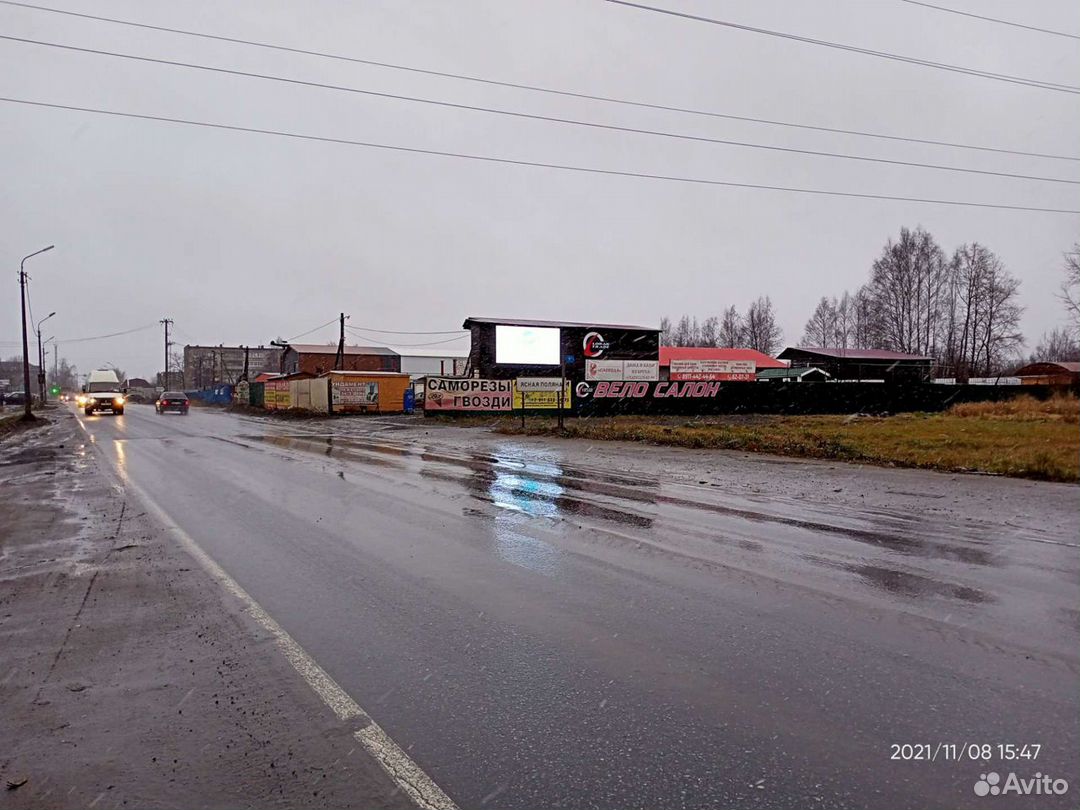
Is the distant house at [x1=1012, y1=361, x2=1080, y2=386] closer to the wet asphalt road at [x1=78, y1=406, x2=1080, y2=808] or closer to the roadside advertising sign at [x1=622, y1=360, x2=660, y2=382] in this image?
the roadside advertising sign at [x1=622, y1=360, x2=660, y2=382]

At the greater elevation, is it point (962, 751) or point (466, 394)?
point (466, 394)

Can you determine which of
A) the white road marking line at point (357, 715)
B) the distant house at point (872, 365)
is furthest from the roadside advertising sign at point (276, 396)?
Result: the distant house at point (872, 365)

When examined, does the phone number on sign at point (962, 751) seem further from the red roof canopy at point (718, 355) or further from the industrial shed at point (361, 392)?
the red roof canopy at point (718, 355)

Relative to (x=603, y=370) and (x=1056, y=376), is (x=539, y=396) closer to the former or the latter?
(x=603, y=370)

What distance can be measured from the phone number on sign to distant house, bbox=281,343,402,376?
7158cm

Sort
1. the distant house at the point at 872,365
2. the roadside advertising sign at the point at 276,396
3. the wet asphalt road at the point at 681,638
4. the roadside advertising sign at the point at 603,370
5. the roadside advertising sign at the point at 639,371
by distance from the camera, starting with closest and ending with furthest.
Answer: the wet asphalt road at the point at 681,638
the roadside advertising sign at the point at 603,370
the roadside advertising sign at the point at 639,371
the roadside advertising sign at the point at 276,396
the distant house at the point at 872,365

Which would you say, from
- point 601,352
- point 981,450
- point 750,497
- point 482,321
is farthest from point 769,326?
point 750,497

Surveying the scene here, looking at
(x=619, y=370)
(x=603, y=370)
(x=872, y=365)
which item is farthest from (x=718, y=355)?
(x=603, y=370)

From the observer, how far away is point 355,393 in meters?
38.4

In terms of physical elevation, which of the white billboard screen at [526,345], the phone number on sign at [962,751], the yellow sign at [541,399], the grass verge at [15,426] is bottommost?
the grass verge at [15,426]

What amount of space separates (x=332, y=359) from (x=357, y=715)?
7503cm

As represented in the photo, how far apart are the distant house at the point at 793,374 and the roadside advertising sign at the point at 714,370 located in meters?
2.43

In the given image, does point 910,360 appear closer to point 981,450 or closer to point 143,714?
point 981,450

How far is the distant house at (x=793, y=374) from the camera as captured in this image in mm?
59219
